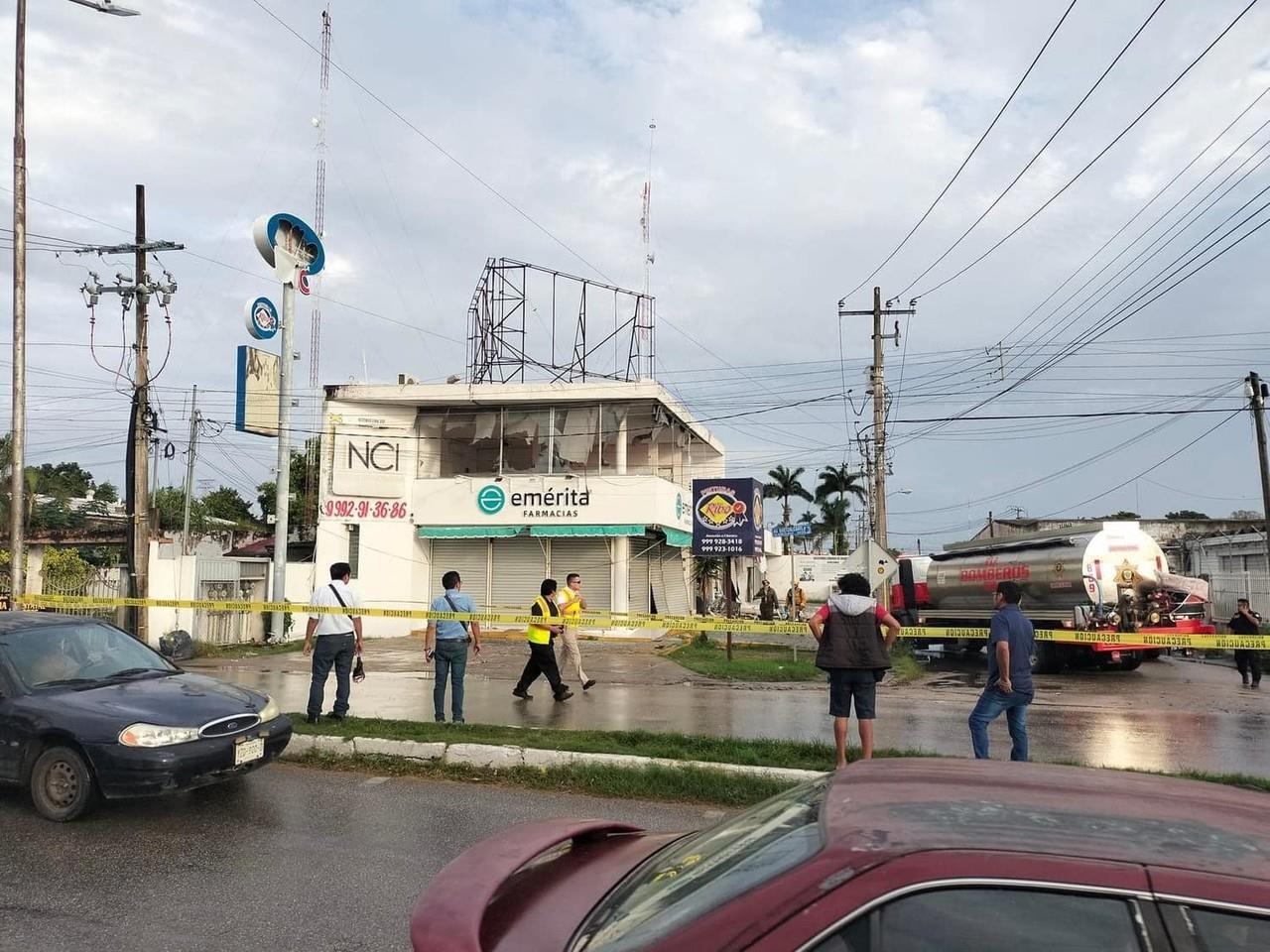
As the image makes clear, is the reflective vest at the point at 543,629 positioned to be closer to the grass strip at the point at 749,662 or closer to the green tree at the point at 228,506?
the grass strip at the point at 749,662

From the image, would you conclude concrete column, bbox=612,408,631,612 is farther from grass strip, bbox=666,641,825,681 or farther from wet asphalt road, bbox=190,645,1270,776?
wet asphalt road, bbox=190,645,1270,776

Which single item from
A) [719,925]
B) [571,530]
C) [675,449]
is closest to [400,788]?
[719,925]

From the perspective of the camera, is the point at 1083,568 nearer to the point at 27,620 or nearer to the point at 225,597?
the point at 27,620

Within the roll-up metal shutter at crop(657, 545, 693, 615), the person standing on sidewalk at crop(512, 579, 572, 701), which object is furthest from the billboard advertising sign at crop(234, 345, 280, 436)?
the person standing on sidewalk at crop(512, 579, 572, 701)

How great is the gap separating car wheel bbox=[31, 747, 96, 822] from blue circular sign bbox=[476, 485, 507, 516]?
2246 cm

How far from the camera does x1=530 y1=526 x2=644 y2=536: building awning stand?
28141mm

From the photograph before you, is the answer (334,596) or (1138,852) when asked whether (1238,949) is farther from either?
(334,596)

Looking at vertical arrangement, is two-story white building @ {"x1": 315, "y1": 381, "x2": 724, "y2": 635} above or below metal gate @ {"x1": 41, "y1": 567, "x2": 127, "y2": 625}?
above

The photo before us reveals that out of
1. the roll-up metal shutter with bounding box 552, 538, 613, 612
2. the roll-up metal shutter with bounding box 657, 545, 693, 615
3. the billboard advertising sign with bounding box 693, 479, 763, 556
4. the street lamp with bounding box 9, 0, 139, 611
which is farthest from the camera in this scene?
the roll-up metal shutter with bounding box 657, 545, 693, 615

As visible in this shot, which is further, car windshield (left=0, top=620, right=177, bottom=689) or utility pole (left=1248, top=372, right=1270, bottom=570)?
utility pole (left=1248, top=372, right=1270, bottom=570)

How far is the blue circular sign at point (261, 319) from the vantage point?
23.9m

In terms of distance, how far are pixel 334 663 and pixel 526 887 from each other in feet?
25.7

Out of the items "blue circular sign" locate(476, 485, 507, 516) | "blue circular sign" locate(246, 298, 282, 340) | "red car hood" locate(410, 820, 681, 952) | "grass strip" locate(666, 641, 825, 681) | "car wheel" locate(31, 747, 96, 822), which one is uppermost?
"blue circular sign" locate(246, 298, 282, 340)

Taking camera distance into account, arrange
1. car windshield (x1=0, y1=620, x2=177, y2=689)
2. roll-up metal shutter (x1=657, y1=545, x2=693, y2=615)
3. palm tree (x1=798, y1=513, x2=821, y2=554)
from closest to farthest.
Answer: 1. car windshield (x1=0, y1=620, x2=177, y2=689)
2. roll-up metal shutter (x1=657, y1=545, x2=693, y2=615)
3. palm tree (x1=798, y1=513, x2=821, y2=554)
